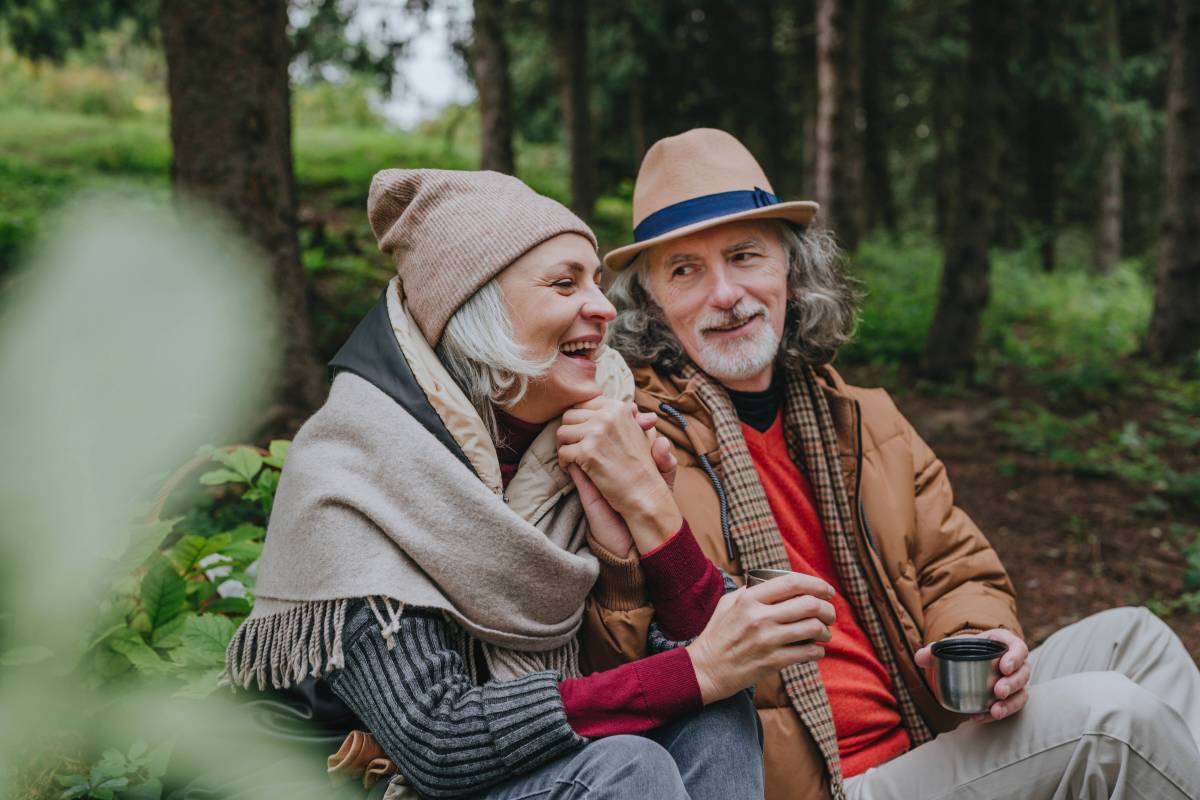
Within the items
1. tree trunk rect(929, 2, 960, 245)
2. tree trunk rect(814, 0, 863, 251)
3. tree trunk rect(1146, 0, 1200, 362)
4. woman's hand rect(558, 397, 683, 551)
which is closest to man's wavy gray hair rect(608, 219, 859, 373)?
woman's hand rect(558, 397, 683, 551)

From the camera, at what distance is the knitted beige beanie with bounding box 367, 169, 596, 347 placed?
75.0 inches

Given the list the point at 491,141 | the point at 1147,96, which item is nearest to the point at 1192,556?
the point at 491,141

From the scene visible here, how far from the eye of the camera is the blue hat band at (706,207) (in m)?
2.59

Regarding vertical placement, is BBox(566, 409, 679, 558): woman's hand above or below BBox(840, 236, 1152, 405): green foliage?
above

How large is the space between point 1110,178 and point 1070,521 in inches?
492

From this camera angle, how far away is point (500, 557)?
176 centimetres

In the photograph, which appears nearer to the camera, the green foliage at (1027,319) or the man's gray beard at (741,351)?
the man's gray beard at (741,351)

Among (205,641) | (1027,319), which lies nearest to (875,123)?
(1027,319)

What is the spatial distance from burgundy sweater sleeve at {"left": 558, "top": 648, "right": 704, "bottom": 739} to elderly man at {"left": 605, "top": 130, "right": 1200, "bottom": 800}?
0.54 meters

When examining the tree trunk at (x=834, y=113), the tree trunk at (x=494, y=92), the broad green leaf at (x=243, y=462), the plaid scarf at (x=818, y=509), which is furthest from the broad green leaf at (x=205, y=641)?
the tree trunk at (x=494, y=92)

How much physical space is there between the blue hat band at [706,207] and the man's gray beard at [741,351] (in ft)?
0.88

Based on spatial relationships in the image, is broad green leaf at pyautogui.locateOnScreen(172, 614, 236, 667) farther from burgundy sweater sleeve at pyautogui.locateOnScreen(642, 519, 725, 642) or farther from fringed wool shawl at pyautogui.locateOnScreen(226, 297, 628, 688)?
burgundy sweater sleeve at pyautogui.locateOnScreen(642, 519, 725, 642)

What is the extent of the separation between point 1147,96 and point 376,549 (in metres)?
20.1

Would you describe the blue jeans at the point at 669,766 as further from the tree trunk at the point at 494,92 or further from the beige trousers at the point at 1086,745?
the tree trunk at the point at 494,92
